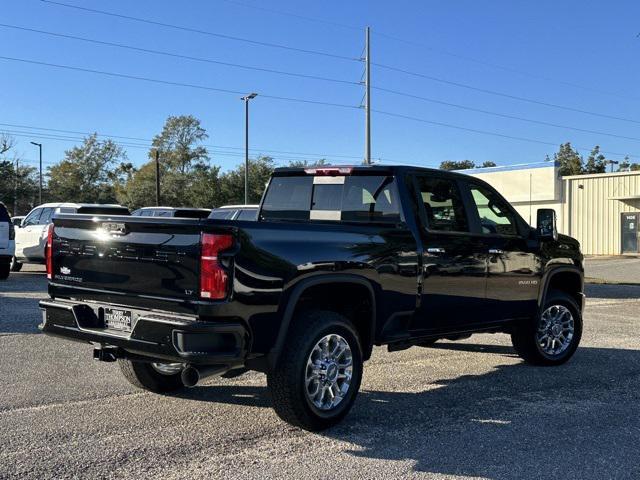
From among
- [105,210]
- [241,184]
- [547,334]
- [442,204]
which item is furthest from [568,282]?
[241,184]

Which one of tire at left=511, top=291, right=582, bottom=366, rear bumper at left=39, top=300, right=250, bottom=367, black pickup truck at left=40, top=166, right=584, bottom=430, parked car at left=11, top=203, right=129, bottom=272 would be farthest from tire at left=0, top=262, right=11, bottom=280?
tire at left=511, top=291, right=582, bottom=366

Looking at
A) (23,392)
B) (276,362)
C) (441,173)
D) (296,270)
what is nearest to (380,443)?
(276,362)

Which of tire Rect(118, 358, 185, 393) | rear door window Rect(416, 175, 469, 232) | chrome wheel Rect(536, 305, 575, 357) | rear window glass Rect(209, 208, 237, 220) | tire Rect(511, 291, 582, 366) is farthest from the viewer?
rear window glass Rect(209, 208, 237, 220)

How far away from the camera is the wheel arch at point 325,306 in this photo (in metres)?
4.73

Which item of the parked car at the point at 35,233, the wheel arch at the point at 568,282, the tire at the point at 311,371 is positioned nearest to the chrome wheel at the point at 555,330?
the wheel arch at the point at 568,282

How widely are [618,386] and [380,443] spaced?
301 centimetres

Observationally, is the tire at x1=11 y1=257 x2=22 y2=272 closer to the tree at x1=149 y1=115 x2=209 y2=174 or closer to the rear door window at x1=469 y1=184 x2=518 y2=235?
the rear door window at x1=469 y1=184 x2=518 y2=235

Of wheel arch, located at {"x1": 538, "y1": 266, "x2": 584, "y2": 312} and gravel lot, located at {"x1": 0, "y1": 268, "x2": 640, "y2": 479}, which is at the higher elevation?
wheel arch, located at {"x1": 538, "y1": 266, "x2": 584, "y2": 312}

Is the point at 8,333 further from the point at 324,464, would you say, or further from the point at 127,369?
the point at 324,464

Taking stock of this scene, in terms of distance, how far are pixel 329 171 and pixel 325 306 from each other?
1.48 metres

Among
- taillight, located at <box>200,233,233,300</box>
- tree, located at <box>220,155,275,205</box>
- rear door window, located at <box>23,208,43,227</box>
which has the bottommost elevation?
taillight, located at <box>200,233,233,300</box>

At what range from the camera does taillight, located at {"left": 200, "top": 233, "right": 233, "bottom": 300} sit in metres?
4.37

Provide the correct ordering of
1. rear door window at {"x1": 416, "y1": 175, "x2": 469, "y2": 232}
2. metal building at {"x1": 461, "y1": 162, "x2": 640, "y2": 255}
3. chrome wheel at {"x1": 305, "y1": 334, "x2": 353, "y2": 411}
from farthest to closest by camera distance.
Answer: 1. metal building at {"x1": 461, "y1": 162, "x2": 640, "y2": 255}
2. rear door window at {"x1": 416, "y1": 175, "x2": 469, "y2": 232}
3. chrome wheel at {"x1": 305, "y1": 334, "x2": 353, "y2": 411}

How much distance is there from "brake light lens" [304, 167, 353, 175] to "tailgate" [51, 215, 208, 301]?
206cm
